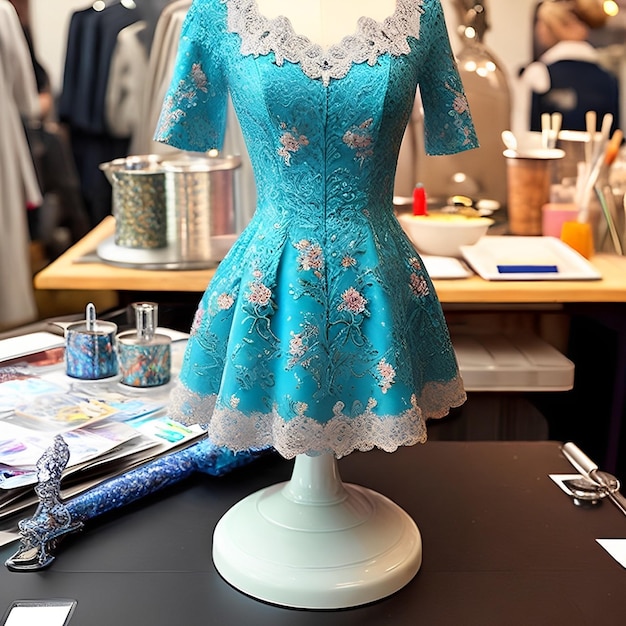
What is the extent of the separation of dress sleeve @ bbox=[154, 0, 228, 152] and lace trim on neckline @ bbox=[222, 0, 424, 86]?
0.03 m

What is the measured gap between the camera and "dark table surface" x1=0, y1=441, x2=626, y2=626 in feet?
2.69

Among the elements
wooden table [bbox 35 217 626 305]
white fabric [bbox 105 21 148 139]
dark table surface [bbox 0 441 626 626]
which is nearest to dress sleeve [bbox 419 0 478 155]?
dark table surface [bbox 0 441 626 626]

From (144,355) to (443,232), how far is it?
79cm

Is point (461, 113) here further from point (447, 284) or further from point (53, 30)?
point (53, 30)

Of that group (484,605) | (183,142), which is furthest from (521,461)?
(183,142)

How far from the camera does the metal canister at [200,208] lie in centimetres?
170

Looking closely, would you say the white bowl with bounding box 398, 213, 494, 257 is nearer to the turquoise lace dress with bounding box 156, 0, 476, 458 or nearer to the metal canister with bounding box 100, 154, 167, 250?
the metal canister with bounding box 100, 154, 167, 250

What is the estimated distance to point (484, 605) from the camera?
83 centimetres

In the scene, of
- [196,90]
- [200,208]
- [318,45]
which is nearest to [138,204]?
[200,208]

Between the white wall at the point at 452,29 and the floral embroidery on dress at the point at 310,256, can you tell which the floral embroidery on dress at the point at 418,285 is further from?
the white wall at the point at 452,29

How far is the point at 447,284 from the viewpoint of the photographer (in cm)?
166

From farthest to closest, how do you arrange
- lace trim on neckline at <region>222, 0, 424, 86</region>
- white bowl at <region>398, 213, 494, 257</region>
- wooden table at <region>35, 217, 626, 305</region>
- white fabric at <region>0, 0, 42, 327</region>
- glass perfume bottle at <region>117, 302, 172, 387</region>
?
1. white fabric at <region>0, 0, 42, 327</region>
2. white bowl at <region>398, 213, 494, 257</region>
3. wooden table at <region>35, 217, 626, 305</region>
4. glass perfume bottle at <region>117, 302, 172, 387</region>
5. lace trim on neckline at <region>222, 0, 424, 86</region>

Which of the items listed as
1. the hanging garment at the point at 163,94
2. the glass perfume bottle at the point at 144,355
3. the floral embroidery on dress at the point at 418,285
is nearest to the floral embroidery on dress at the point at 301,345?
the floral embroidery on dress at the point at 418,285

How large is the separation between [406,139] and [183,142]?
122 centimetres
